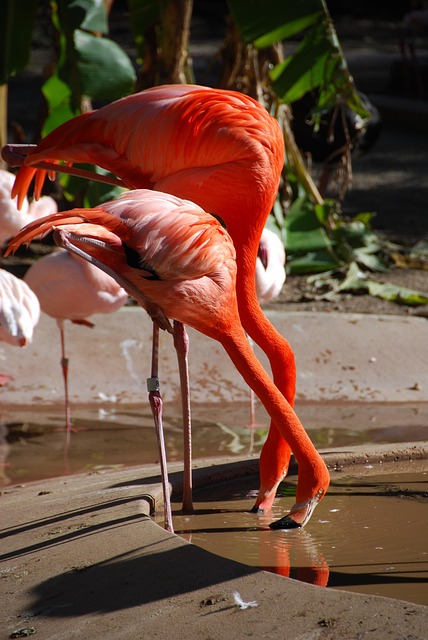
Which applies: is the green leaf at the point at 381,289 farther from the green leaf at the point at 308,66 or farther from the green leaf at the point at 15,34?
the green leaf at the point at 15,34

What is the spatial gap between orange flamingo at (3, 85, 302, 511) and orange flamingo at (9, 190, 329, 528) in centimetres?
31

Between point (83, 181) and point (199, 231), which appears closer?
point (199, 231)

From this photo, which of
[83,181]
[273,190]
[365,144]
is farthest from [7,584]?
[365,144]

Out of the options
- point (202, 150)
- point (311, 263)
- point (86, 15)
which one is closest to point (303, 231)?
point (311, 263)

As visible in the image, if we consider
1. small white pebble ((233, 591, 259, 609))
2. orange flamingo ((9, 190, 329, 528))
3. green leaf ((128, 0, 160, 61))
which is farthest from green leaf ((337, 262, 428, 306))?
small white pebble ((233, 591, 259, 609))

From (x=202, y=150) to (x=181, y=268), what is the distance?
0.80 meters

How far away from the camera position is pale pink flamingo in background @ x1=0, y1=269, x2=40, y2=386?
448 cm

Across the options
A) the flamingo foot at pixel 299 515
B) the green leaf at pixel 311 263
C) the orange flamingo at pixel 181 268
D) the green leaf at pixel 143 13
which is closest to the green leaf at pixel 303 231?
the green leaf at pixel 311 263

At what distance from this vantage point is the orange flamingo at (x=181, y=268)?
288 cm

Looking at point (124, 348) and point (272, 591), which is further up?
point (272, 591)

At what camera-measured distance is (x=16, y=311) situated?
4508 millimetres

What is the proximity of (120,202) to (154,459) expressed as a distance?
67.9 inches

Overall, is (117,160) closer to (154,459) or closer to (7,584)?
(154,459)

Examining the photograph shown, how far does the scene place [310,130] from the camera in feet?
26.5
